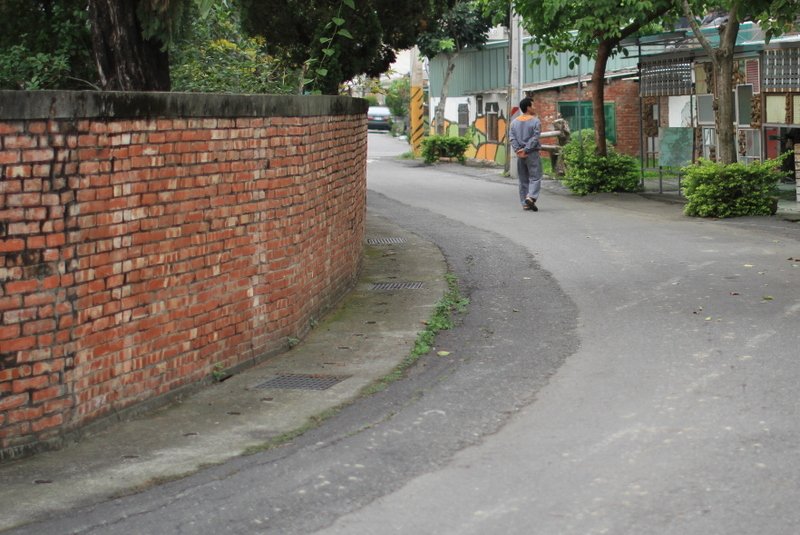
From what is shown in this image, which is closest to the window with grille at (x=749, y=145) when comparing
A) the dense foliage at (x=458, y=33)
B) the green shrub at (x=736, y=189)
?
the green shrub at (x=736, y=189)

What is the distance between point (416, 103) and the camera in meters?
47.0

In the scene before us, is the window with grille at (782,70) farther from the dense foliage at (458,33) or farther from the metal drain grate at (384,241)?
the dense foliage at (458,33)

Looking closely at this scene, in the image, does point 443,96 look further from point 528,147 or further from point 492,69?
point 528,147

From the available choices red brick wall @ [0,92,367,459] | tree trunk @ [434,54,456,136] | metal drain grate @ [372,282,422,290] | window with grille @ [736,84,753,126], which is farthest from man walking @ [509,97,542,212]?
tree trunk @ [434,54,456,136]

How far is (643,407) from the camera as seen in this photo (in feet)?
24.7

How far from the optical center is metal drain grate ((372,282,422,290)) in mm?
12773

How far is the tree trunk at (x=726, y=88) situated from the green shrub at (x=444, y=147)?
20453mm

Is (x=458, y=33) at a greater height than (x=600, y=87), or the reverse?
(x=458, y=33)

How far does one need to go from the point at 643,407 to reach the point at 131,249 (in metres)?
3.24

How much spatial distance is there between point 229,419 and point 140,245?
121cm

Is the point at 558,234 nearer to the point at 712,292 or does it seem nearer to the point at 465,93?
the point at 712,292

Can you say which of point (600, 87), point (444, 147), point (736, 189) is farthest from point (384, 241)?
point (444, 147)

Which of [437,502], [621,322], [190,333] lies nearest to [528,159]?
[621,322]

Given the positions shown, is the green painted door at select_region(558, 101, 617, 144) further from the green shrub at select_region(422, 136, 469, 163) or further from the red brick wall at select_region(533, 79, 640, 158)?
the green shrub at select_region(422, 136, 469, 163)
